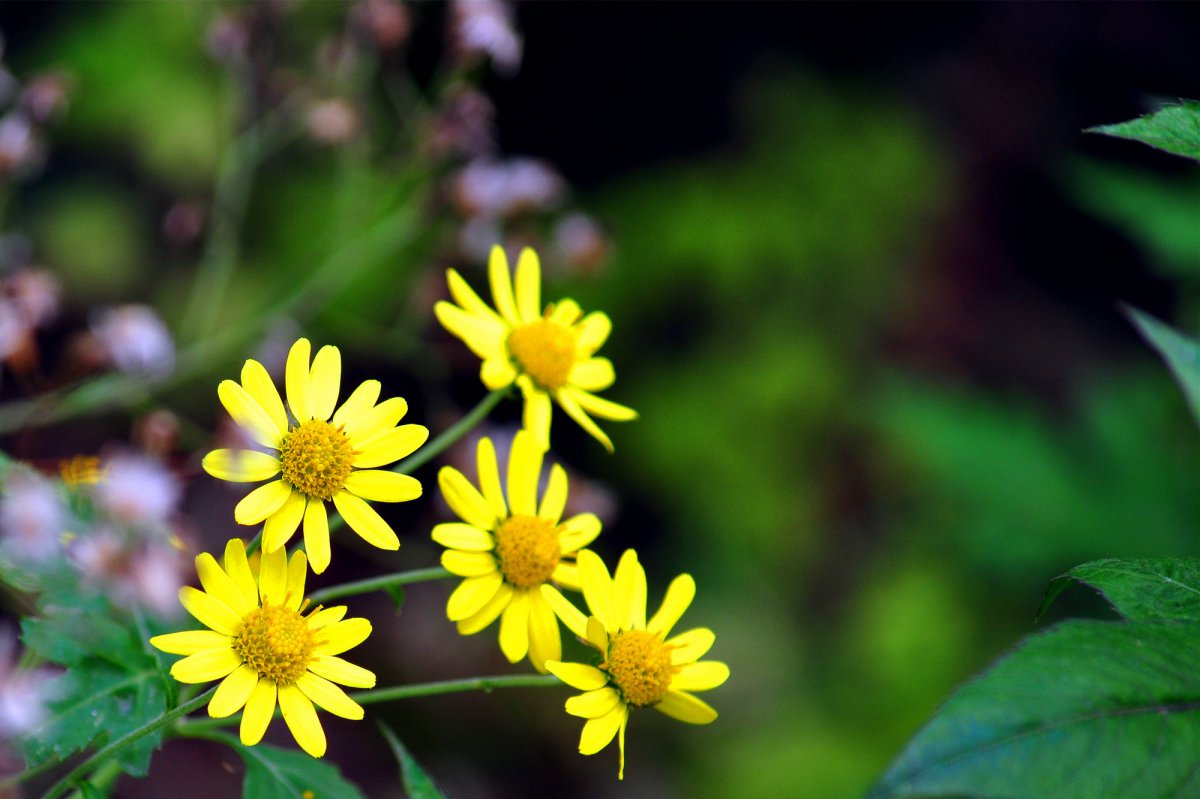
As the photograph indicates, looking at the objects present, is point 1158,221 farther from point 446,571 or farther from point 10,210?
point 10,210

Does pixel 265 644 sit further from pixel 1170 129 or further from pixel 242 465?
pixel 1170 129

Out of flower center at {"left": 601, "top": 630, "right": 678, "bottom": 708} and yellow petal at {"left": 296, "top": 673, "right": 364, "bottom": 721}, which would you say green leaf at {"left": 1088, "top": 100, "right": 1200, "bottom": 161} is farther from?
yellow petal at {"left": 296, "top": 673, "right": 364, "bottom": 721}

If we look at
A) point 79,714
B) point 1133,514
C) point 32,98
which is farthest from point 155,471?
point 1133,514

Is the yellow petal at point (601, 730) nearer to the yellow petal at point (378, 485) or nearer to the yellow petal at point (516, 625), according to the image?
the yellow petal at point (516, 625)

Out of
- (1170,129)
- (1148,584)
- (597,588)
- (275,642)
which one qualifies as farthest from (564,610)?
(1170,129)

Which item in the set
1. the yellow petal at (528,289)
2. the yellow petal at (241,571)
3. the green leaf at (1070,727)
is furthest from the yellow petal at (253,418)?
the green leaf at (1070,727)

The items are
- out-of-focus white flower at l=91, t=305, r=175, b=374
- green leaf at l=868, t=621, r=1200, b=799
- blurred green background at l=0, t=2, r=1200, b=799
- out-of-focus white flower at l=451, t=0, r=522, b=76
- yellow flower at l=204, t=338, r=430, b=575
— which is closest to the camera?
green leaf at l=868, t=621, r=1200, b=799

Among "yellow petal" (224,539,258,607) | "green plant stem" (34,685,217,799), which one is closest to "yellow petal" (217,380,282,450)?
"yellow petal" (224,539,258,607)
